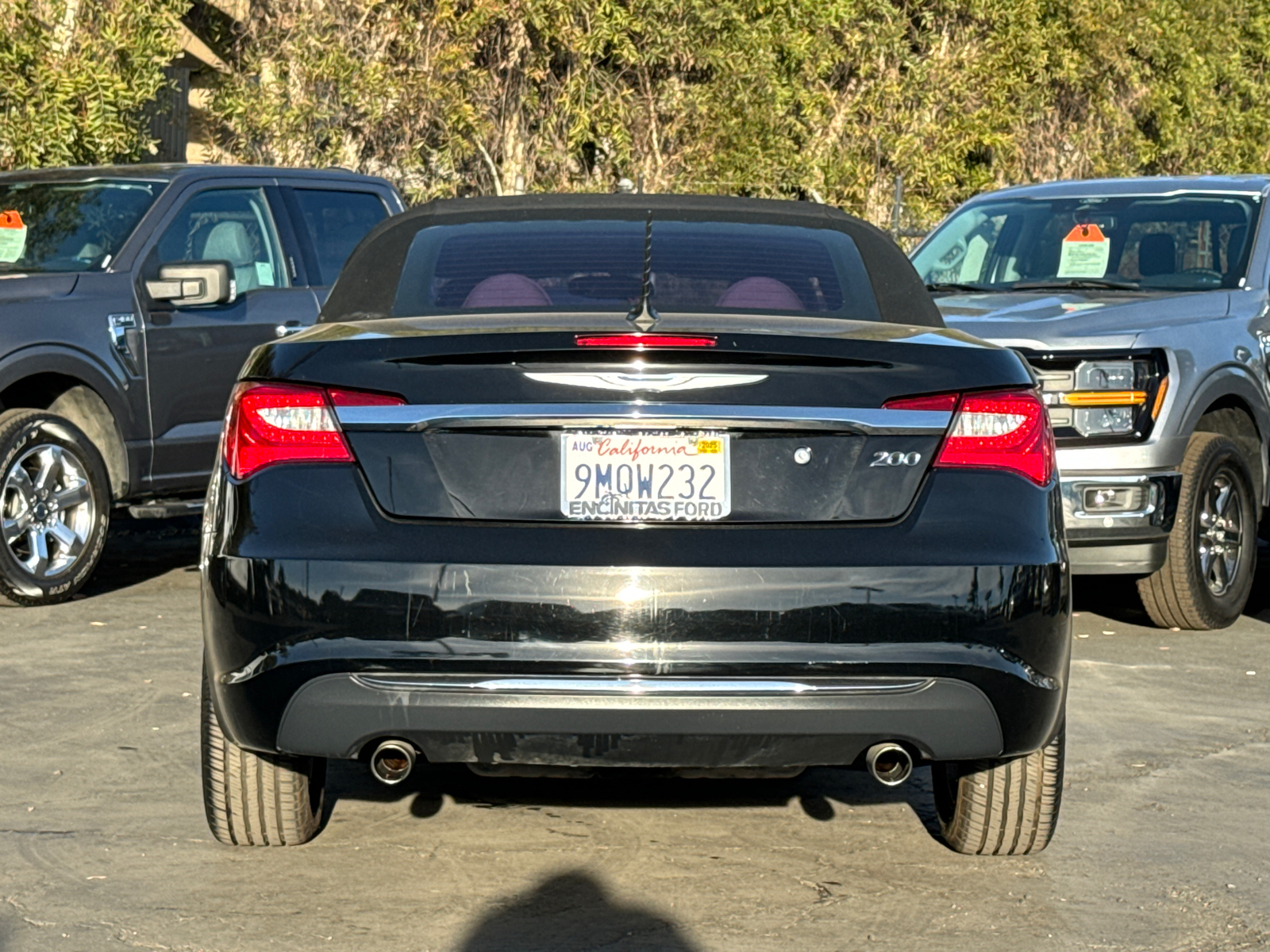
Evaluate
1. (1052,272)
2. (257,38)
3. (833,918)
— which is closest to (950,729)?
(833,918)

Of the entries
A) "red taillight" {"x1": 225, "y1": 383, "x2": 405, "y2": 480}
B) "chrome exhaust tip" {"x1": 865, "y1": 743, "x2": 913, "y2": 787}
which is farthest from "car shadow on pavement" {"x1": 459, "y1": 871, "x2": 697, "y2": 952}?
"red taillight" {"x1": 225, "y1": 383, "x2": 405, "y2": 480}

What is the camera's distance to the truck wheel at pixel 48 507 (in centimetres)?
874

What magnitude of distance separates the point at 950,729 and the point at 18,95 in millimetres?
11932

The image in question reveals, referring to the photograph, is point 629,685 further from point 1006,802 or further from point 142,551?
point 142,551

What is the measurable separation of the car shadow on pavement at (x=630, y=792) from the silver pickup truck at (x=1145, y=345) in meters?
2.47

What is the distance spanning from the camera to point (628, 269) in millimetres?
5250

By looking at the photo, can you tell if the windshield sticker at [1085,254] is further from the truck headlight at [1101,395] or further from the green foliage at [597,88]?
the green foliage at [597,88]

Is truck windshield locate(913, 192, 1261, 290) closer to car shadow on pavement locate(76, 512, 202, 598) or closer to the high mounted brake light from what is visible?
car shadow on pavement locate(76, 512, 202, 598)

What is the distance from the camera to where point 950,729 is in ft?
14.1

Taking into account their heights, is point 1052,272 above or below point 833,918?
above

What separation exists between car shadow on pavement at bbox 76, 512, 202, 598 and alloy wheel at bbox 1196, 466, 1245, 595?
4.87 m

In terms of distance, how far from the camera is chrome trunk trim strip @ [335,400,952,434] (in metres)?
4.27

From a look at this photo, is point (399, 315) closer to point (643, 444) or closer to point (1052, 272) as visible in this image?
point (643, 444)

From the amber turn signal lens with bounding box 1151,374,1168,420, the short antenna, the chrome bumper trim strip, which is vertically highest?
the short antenna
